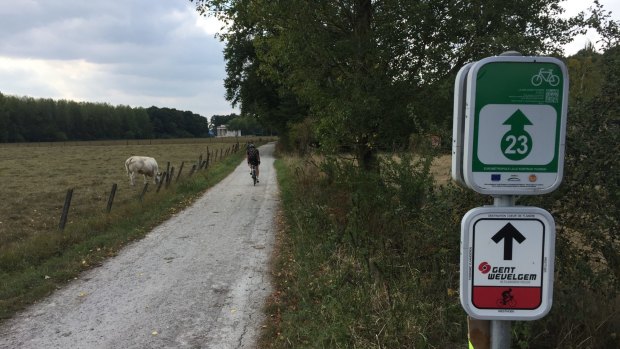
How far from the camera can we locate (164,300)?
220 inches

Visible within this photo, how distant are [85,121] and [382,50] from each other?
142969 mm

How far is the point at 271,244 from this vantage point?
27.7 feet

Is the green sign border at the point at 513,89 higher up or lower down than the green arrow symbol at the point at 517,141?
higher up

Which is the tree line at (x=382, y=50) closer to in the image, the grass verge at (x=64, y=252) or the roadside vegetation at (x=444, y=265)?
the roadside vegetation at (x=444, y=265)

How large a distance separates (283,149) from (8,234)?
3427 centimetres

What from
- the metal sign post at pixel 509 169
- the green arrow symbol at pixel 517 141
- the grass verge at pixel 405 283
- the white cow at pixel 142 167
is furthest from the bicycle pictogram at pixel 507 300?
the white cow at pixel 142 167

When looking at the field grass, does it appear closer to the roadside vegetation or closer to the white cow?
the white cow

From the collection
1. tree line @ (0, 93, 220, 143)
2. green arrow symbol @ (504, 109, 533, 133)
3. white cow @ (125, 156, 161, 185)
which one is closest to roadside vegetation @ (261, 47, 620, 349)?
green arrow symbol @ (504, 109, 533, 133)

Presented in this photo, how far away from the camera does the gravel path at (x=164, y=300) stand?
180 inches

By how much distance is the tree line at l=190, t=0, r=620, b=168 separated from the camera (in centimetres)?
730

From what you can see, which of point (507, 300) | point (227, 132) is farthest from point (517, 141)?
point (227, 132)

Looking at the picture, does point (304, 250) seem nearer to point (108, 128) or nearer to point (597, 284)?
point (597, 284)

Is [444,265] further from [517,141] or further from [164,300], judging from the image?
[164,300]

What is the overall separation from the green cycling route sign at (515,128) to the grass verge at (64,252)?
5677mm
